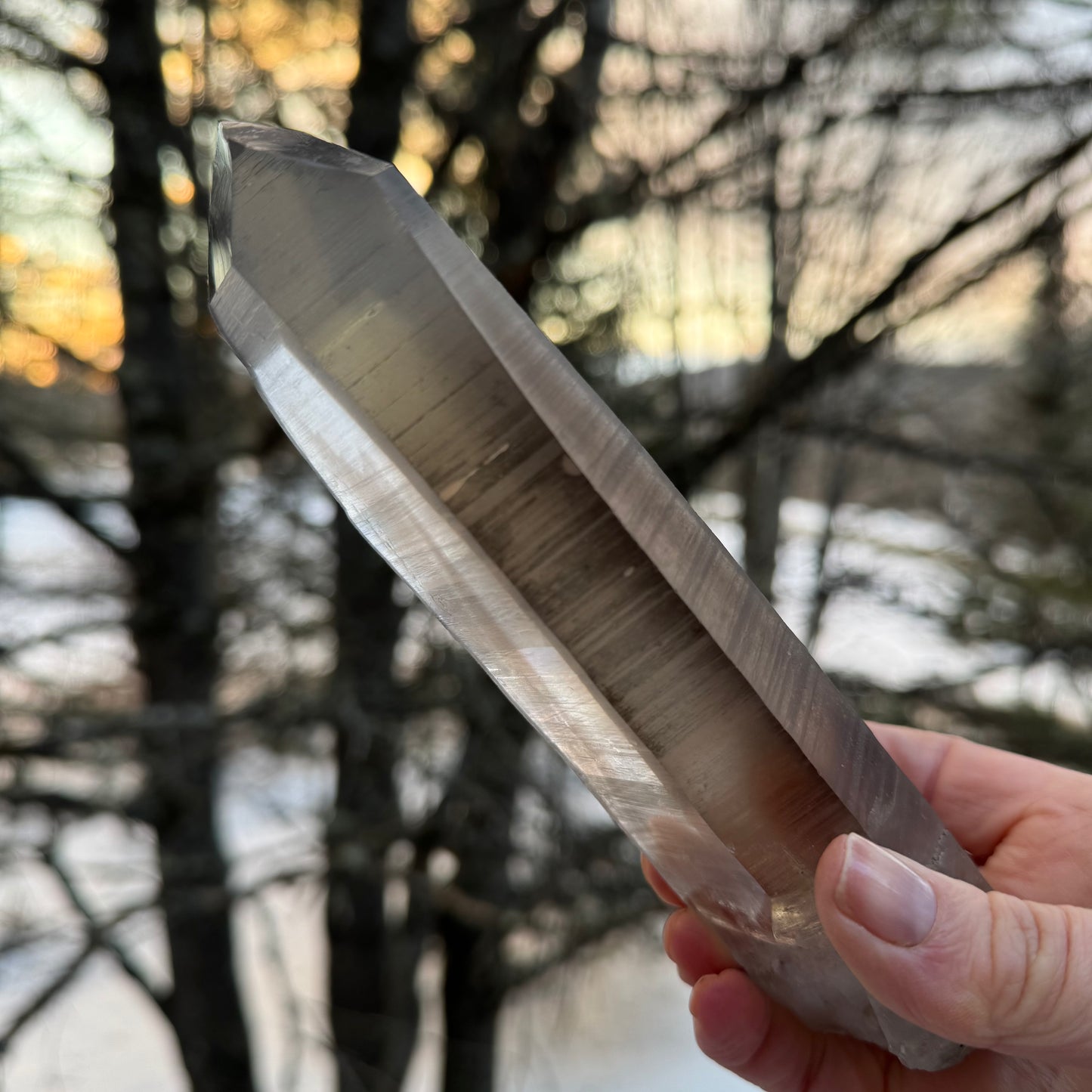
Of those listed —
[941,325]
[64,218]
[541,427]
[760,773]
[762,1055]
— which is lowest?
[762,1055]

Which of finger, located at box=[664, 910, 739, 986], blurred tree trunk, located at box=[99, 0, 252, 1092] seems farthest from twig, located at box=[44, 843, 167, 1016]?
finger, located at box=[664, 910, 739, 986]

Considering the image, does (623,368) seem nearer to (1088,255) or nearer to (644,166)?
(644,166)

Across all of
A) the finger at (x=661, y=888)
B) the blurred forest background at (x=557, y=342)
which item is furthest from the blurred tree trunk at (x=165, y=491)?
the finger at (x=661, y=888)

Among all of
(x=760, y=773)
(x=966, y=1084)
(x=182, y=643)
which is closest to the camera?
(x=760, y=773)

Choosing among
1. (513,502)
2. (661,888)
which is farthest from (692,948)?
(513,502)

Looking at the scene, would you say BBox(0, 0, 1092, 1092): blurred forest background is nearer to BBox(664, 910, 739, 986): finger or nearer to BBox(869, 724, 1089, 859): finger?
BBox(869, 724, 1089, 859): finger

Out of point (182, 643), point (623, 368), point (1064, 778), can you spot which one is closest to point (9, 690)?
point (182, 643)
